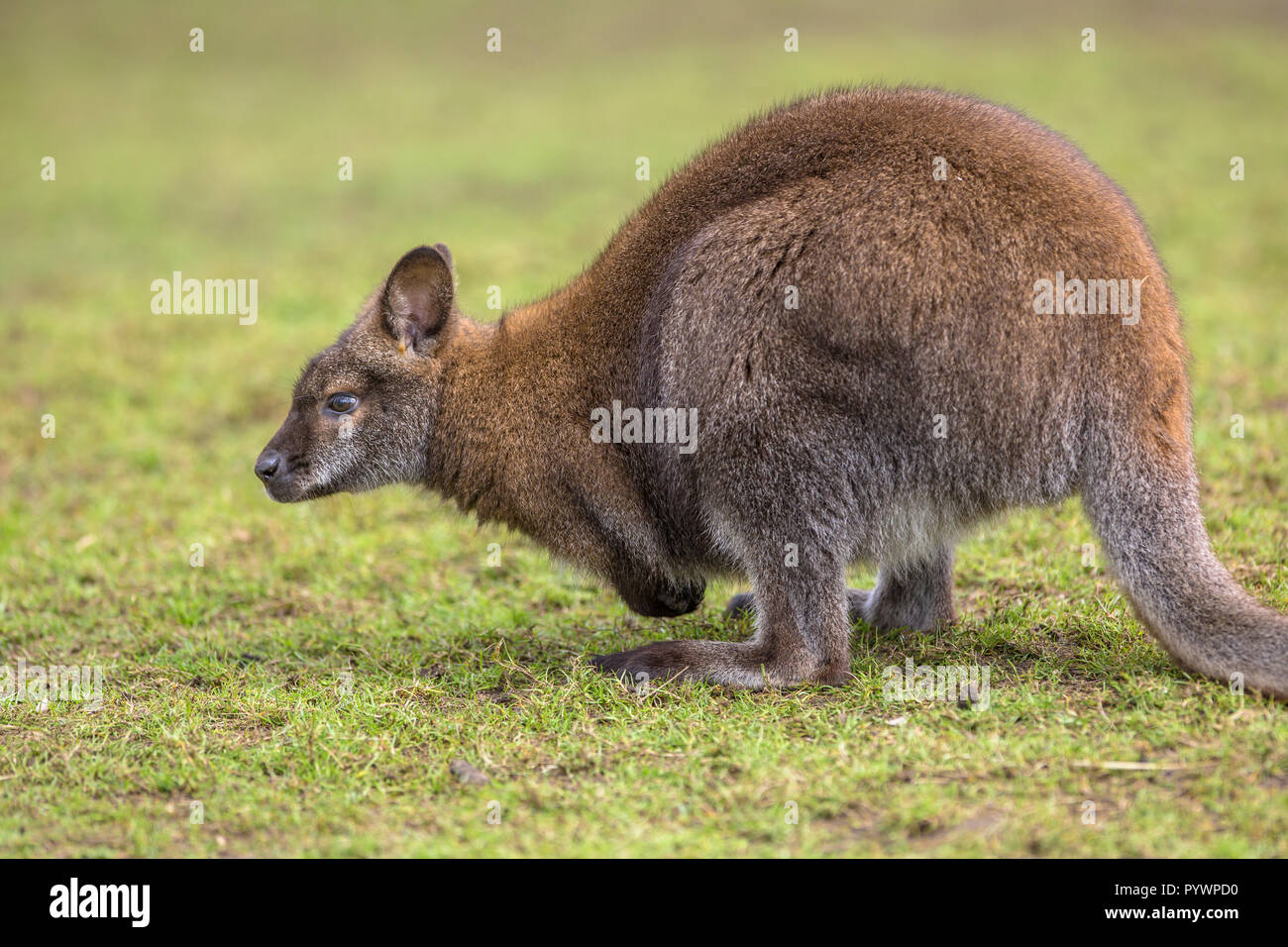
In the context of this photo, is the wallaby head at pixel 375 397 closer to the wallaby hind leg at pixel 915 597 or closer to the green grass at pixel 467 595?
the green grass at pixel 467 595

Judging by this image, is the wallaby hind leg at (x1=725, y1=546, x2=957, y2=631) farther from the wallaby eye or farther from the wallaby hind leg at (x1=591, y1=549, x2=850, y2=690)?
the wallaby eye

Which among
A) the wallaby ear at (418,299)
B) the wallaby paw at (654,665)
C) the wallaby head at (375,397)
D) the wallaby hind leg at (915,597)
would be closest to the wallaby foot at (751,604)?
the wallaby hind leg at (915,597)

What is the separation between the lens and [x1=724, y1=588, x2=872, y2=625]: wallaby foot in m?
5.46

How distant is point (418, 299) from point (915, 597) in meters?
2.24

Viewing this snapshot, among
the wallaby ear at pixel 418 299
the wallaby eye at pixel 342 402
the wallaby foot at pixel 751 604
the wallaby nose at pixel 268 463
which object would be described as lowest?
the wallaby foot at pixel 751 604

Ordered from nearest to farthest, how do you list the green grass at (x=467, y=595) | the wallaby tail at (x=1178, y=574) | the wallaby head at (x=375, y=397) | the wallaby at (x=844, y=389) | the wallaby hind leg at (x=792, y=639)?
the green grass at (x=467, y=595) < the wallaby tail at (x=1178, y=574) < the wallaby at (x=844, y=389) < the wallaby hind leg at (x=792, y=639) < the wallaby head at (x=375, y=397)

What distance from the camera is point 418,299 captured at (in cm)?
523

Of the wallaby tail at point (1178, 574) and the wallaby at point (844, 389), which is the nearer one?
the wallaby tail at point (1178, 574)

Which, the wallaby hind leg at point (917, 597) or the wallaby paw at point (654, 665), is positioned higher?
the wallaby hind leg at point (917, 597)

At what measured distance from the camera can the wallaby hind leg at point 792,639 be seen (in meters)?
4.57

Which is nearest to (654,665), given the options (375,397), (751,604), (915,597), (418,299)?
(751,604)

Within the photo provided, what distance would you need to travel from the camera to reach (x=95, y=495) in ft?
24.9

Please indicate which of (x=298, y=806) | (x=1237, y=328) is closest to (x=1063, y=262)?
(x=298, y=806)

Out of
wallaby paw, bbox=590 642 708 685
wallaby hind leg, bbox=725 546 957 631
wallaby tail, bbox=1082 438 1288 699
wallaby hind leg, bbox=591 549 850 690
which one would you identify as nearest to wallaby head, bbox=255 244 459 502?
wallaby paw, bbox=590 642 708 685
